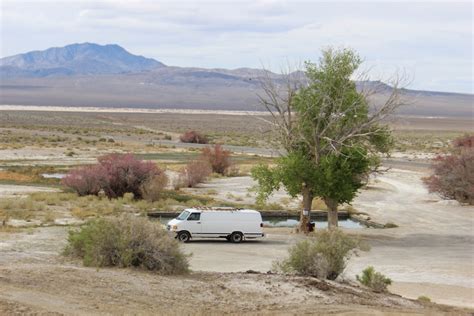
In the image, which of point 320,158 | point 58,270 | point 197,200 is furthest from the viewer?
point 197,200

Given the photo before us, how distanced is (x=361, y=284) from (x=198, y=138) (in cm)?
9350

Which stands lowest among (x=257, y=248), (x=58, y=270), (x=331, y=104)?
(x=257, y=248)

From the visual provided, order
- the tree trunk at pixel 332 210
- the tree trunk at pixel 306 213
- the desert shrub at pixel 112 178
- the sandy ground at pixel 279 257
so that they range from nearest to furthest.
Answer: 1. the sandy ground at pixel 279 257
2. the tree trunk at pixel 306 213
3. the tree trunk at pixel 332 210
4. the desert shrub at pixel 112 178

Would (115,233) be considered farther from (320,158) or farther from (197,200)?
(197,200)

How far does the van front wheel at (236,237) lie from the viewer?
116 feet

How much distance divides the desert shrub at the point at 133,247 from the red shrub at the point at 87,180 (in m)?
30.3

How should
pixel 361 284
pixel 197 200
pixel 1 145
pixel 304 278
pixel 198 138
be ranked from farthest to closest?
pixel 198 138 < pixel 1 145 < pixel 197 200 < pixel 361 284 < pixel 304 278

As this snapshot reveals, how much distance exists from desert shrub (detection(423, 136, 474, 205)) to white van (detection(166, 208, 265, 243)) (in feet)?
72.7

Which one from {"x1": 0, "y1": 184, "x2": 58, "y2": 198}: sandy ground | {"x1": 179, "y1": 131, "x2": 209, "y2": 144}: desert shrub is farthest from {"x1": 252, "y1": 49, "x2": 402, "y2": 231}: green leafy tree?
{"x1": 179, "y1": 131, "x2": 209, "y2": 144}: desert shrub

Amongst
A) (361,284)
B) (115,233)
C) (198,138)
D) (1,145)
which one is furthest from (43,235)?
(198,138)

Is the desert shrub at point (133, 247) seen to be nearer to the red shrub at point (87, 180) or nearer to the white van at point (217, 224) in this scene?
the white van at point (217, 224)

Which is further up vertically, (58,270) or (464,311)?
(58,270)

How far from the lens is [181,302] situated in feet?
55.8

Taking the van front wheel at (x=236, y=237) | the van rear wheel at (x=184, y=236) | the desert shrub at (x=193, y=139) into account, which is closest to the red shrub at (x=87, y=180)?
the van rear wheel at (x=184, y=236)
